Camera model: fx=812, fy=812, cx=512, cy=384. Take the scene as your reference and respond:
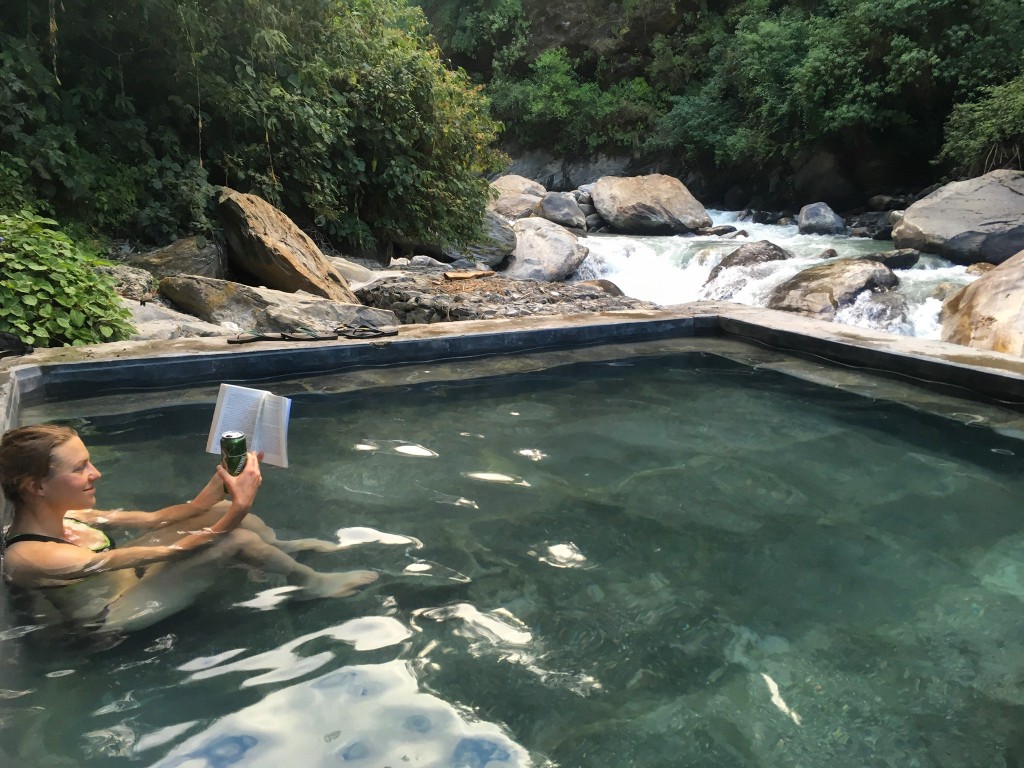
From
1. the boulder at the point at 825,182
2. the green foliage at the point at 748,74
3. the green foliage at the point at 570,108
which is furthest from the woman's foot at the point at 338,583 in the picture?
the green foliage at the point at 570,108

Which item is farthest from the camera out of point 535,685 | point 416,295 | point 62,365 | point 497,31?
point 497,31

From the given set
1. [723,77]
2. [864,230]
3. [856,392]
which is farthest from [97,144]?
[723,77]

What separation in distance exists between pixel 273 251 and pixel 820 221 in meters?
11.7

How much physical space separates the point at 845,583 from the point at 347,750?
1668mm

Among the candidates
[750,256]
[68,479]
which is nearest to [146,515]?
[68,479]

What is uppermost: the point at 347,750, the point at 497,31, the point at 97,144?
the point at 497,31

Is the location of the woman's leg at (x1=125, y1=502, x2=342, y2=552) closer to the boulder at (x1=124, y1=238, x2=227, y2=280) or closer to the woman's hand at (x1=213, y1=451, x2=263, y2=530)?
the woman's hand at (x1=213, y1=451, x2=263, y2=530)

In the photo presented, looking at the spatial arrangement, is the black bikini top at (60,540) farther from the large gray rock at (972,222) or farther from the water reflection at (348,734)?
the large gray rock at (972,222)

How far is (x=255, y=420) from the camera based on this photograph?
8.04 feet

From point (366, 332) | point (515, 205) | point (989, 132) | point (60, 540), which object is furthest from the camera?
point (515, 205)

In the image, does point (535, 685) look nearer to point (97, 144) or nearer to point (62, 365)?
point (62, 365)

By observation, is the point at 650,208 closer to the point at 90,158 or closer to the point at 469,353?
the point at 90,158

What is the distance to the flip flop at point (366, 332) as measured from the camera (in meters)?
5.24

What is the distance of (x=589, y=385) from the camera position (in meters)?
4.91
